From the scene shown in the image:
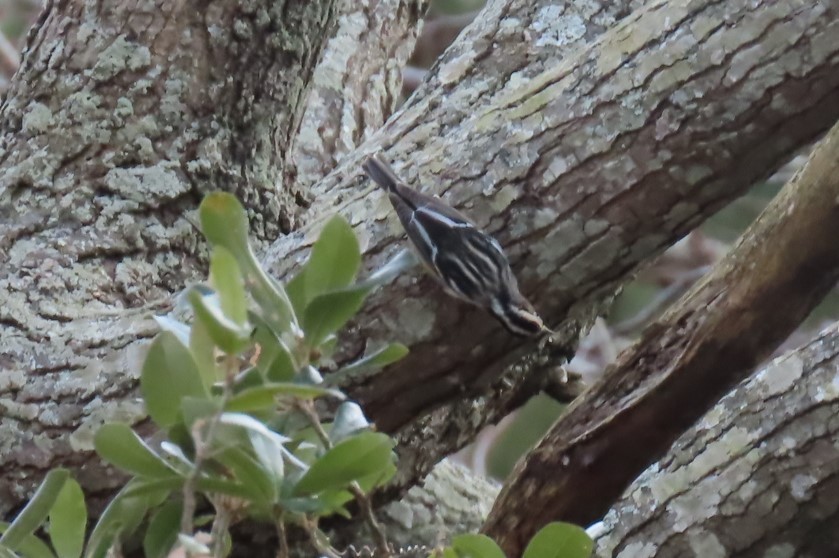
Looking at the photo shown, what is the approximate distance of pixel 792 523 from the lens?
0.72 m

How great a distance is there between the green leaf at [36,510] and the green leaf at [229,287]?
0.17 m

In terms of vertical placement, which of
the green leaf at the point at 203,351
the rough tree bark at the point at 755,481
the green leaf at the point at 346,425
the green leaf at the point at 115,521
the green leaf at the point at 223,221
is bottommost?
the rough tree bark at the point at 755,481

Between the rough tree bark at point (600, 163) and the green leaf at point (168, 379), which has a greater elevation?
the green leaf at point (168, 379)

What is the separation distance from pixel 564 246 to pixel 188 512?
0.46m

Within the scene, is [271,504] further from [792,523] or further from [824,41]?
[824,41]

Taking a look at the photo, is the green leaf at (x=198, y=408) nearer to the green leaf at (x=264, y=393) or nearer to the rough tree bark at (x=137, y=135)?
the green leaf at (x=264, y=393)

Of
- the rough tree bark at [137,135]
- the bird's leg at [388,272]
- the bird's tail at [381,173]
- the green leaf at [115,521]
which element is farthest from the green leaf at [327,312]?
the rough tree bark at [137,135]

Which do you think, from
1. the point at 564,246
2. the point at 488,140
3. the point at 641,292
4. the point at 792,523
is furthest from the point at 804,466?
the point at 641,292

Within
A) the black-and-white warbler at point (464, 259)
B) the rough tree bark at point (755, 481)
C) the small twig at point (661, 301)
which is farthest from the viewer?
the small twig at point (661, 301)

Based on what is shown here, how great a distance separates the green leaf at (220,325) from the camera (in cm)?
43

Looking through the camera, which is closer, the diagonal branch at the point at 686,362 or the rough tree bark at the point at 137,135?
the diagonal branch at the point at 686,362

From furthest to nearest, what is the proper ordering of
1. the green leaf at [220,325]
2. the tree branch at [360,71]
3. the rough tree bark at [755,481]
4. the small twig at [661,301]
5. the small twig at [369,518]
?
1. the small twig at [661,301]
2. the tree branch at [360,71]
3. the rough tree bark at [755,481]
4. the small twig at [369,518]
5. the green leaf at [220,325]

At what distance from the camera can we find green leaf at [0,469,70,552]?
55 centimetres

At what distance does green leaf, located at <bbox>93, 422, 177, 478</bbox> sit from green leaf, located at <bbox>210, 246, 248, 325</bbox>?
0.09 metres
